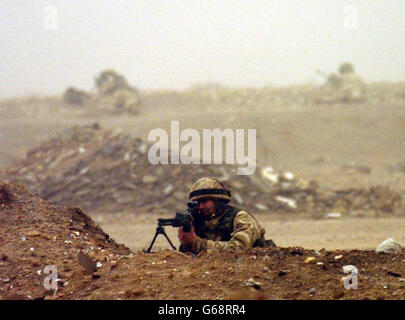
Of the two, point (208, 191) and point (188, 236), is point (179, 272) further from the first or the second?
point (208, 191)

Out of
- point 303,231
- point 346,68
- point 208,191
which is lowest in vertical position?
point 303,231

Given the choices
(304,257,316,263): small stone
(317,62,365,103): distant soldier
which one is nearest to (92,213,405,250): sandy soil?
(304,257,316,263): small stone

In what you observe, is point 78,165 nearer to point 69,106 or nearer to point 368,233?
point 368,233

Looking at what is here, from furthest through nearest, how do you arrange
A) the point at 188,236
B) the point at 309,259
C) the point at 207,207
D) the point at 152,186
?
the point at 152,186
the point at 207,207
the point at 188,236
the point at 309,259

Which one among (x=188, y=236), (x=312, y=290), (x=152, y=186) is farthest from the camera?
(x=152, y=186)

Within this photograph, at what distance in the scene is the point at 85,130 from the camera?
63.2 feet

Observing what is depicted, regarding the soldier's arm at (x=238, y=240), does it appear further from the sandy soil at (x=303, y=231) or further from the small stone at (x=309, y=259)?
the sandy soil at (x=303, y=231)

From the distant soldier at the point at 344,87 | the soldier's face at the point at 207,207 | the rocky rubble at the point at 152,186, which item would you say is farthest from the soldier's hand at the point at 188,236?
the distant soldier at the point at 344,87

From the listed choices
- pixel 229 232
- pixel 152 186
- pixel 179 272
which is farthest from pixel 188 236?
pixel 152 186

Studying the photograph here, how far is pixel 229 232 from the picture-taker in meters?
6.22

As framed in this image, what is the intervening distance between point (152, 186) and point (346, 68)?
19187 millimetres

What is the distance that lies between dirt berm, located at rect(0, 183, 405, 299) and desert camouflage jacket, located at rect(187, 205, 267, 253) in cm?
23

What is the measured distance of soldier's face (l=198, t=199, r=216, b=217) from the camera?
6.16 metres

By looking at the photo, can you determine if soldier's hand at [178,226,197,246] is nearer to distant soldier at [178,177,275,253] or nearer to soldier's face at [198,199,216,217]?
distant soldier at [178,177,275,253]
